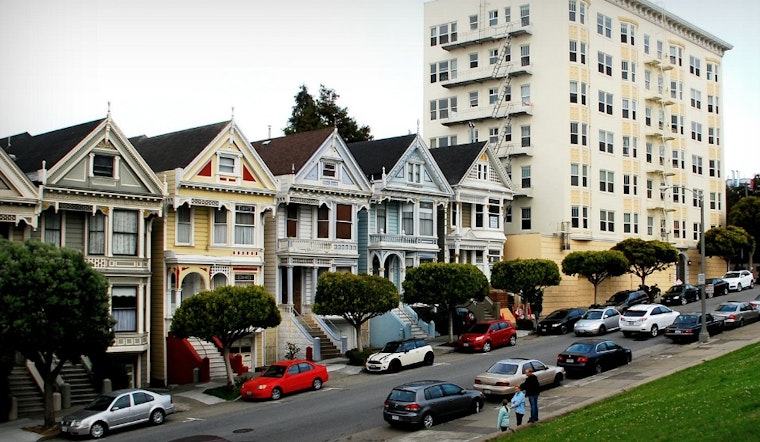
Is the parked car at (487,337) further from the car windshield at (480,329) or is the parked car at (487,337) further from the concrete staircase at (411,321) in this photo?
the concrete staircase at (411,321)

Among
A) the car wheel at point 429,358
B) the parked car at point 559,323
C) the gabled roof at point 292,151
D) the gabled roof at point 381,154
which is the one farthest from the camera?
the gabled roof at point 381,154

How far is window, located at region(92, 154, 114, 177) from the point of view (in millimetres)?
40550

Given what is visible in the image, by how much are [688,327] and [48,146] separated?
33.6m

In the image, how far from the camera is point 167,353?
4288cm

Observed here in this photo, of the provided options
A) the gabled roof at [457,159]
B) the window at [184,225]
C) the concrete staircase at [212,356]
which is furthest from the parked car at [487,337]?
the window at [184,225]

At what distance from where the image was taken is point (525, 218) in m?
70.8

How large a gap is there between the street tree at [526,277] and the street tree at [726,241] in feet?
101

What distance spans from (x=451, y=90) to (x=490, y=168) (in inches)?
555

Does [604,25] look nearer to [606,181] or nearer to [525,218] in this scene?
[606,181]

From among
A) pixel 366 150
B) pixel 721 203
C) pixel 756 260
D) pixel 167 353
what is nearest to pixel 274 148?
pixel 366 150

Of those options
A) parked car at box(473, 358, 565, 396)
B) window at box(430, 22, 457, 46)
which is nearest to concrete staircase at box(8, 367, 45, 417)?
parked car at box(473, 358, 565, 396)

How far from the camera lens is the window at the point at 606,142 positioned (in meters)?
72.0

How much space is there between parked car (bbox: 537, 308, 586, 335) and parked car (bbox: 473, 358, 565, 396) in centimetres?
1796

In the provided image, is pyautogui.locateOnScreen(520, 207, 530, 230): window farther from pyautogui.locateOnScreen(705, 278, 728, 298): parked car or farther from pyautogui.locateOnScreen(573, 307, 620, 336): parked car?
pyautogui.locateOnScreen(573, 307, 620, 336): parked car
